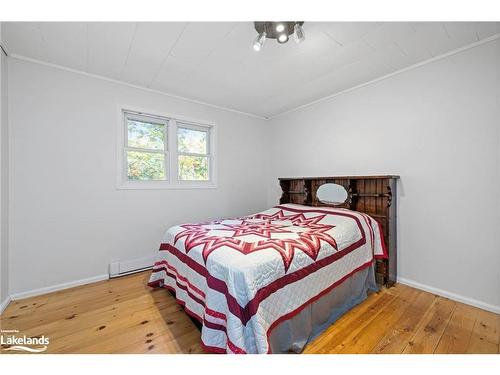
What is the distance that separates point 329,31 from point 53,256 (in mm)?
3311

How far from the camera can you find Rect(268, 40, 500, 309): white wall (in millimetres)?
1793

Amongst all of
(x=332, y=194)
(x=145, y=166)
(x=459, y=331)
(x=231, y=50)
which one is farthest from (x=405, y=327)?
(x=145, y=166)

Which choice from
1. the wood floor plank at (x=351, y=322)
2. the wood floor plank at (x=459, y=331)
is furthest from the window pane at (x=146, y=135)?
the wood floor plank at (x=459, y=331)

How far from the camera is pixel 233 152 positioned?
348 cm

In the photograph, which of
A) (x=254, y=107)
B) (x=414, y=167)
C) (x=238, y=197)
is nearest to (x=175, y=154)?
(x=238, y=197)

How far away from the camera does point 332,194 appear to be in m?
2.75

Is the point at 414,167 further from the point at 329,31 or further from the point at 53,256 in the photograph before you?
the point at 53,256

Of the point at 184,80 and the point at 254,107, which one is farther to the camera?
the point at 254,107

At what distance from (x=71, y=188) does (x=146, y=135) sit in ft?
3.42

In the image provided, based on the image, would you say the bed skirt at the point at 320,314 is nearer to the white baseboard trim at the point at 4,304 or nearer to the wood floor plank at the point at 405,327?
the wood floor plank at the point at 405,327

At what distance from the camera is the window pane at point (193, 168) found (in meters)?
3.08

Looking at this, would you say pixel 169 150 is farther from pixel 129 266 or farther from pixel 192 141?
pixel 129 266

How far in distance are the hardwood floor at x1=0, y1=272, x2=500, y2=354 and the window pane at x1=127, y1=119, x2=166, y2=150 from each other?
1759 mm

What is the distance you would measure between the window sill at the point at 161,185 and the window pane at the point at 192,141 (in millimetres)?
496
